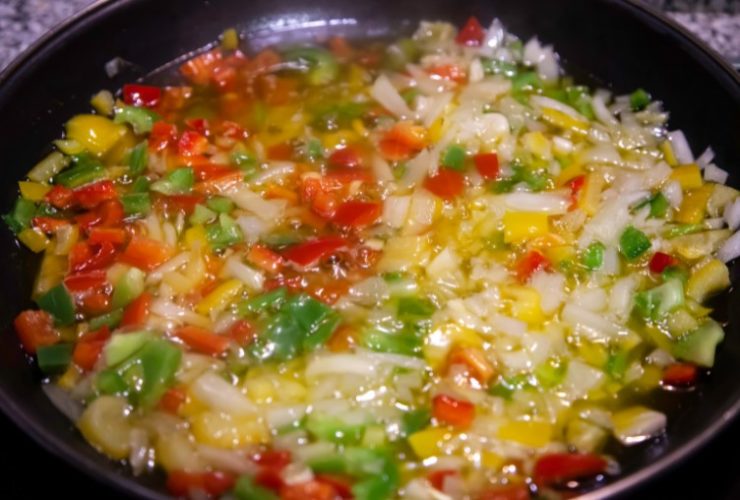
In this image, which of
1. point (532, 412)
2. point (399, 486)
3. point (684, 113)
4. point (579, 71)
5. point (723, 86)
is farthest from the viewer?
point (579, 71)

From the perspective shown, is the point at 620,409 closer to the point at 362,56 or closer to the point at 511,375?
the point at 511,375

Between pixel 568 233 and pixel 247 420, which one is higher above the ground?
pixel 568 233

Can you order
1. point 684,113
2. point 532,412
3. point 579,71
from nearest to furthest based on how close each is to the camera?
point 532,412
point 684,113
point 579,71

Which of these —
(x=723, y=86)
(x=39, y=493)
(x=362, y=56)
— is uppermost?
(x=723, y=86)

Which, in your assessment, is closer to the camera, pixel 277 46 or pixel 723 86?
pixel 723 86

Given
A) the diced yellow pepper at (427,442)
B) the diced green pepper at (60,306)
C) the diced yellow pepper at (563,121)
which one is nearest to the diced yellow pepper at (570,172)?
the diced yellow pepper at (563,121)

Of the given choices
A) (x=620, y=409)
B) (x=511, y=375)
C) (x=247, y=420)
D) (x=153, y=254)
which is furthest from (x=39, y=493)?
(x=620, y=409)
